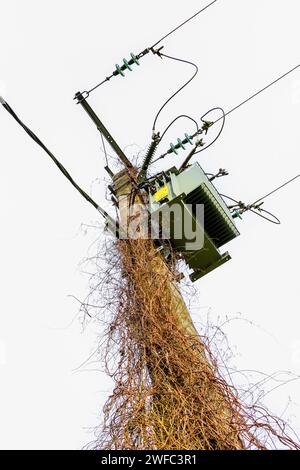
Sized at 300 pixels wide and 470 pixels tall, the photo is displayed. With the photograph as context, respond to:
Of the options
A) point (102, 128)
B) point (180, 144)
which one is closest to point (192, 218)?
point (180, 144)

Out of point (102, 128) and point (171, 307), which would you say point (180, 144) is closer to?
point (102, 128)

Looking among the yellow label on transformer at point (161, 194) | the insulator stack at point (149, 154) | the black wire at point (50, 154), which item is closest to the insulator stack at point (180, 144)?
the insulator stack at point (149, 154)

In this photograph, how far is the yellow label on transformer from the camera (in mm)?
4500

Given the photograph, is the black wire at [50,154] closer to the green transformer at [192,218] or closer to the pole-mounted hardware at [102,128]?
the green transformer at [192,218]

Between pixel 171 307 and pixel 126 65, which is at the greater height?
pixel 126 65

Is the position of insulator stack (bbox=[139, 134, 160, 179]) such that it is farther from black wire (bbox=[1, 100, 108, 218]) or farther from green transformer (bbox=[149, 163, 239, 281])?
black wire (bbox=[1, 100, 108, 218])

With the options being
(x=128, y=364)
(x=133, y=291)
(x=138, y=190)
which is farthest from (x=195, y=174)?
(x=128, y=364)

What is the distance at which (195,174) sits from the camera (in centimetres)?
457

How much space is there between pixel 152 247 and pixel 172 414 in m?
1.59

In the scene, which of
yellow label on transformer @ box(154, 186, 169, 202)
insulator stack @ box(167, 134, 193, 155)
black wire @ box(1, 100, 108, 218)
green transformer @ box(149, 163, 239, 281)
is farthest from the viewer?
insulator stack @ box(167, 134, 193, 155)

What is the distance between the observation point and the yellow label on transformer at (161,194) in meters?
4.50

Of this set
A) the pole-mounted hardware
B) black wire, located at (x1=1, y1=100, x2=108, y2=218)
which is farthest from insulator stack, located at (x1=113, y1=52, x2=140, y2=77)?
black wire, located at (x1=1, y1=100, x2=108, y2=218)

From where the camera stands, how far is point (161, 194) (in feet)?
14.9

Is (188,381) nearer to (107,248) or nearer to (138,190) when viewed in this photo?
(107,248)
